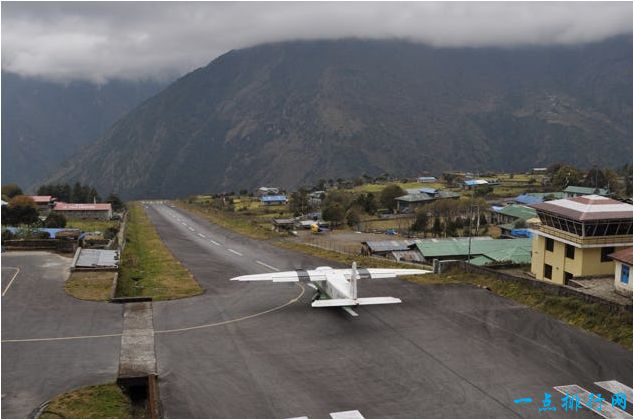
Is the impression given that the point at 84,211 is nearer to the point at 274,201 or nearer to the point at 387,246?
the point at 274,201

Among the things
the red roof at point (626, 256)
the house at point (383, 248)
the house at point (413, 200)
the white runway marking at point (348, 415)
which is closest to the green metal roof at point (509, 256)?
the house at point (383, 248)

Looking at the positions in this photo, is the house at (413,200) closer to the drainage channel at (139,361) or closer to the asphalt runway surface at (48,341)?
the asphalt runway surface at (48,341)

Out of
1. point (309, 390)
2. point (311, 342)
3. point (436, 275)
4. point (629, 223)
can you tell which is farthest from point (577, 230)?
point (309, 390)

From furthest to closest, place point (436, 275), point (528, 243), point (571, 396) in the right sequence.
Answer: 1. point (528, 243)
2. point (436, 275)
3. point (571, 396)

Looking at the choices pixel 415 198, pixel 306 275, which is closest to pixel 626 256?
pixel 306 275

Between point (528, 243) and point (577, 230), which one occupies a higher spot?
point (577, 230)

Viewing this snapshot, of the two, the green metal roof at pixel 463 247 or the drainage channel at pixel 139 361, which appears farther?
the green metal roof at pixel 463 247

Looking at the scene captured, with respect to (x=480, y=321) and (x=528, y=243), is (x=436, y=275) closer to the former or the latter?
(x=480, y=321)
